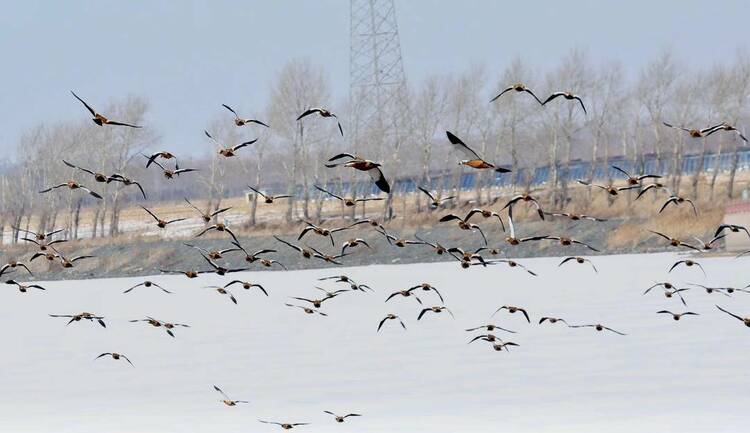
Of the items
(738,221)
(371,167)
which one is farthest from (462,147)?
(738,221)

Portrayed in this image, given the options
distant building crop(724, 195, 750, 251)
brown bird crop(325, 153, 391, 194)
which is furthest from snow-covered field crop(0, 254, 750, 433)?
brown bird crop(325, 153, 391, 194)

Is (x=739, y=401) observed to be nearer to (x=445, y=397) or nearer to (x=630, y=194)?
(x=445, y=397)

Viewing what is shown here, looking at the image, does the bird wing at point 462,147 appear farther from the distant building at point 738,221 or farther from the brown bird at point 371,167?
the distant building at point 738,221

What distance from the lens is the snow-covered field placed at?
26344 millimetres

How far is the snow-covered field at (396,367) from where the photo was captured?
26.3 meters

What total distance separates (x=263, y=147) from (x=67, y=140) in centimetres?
1948

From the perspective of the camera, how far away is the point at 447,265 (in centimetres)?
7531

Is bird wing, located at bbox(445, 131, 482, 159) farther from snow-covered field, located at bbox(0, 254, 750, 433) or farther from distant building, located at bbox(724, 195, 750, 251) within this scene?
distant building, located at bbox(724, 195, 750, 251)

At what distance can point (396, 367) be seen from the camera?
32.7m

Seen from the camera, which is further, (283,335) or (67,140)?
(67,140)

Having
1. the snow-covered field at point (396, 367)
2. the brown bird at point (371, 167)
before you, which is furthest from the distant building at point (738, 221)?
the brown bird at point (371, 167)

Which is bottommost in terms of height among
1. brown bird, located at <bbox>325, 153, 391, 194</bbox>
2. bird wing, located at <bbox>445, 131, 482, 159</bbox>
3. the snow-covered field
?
the snow-covered field

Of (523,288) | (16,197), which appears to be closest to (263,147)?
(16,197)

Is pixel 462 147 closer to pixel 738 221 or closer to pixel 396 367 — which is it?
pixel 396 367
